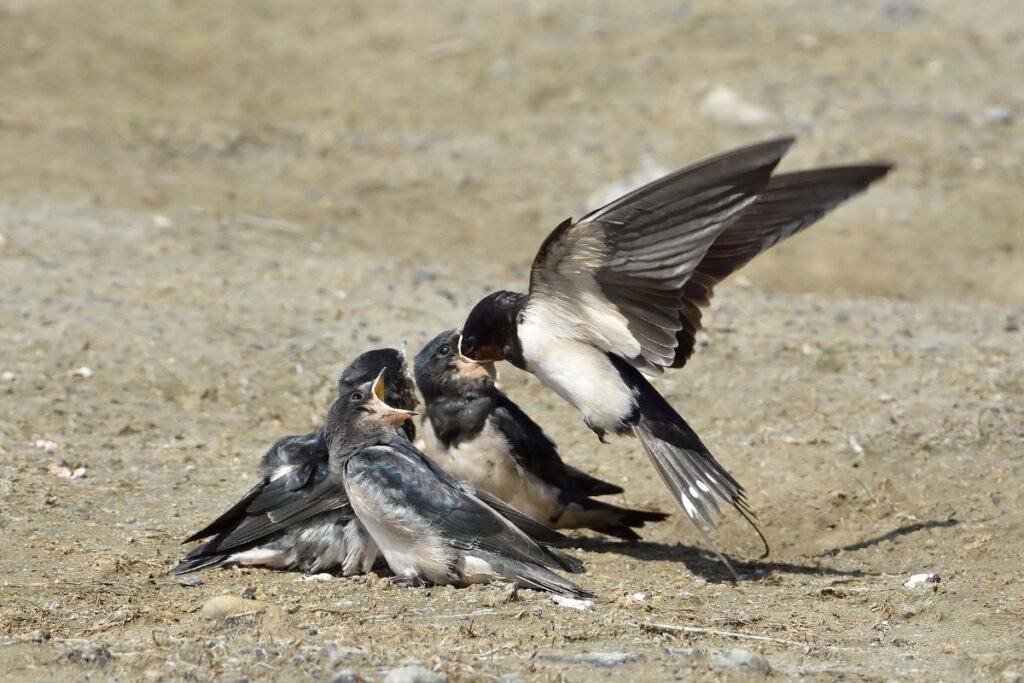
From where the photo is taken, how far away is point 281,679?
374 centimetres

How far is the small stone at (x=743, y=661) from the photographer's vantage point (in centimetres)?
385

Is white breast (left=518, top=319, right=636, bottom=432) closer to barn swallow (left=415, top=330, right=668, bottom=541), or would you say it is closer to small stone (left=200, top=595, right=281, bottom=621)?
barn swallow (left=415, top=330, right=668, bottom=541)

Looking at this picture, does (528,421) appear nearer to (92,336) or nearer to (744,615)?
(744,615)

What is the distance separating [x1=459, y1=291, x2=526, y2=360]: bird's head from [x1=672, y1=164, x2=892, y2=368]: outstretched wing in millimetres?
597

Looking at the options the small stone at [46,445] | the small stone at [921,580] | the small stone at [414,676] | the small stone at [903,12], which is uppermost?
the small stone at [414,676]

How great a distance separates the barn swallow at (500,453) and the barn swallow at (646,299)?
16cm

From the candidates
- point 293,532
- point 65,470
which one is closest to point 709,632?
point 293,532

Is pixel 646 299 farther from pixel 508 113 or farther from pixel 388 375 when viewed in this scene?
pixel 508 113

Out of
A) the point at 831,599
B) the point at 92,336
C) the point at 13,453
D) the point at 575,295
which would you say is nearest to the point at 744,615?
the point at 831,599

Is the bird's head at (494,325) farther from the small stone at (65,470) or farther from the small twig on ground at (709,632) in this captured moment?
the small stone at (65,470)

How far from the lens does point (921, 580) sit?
502 centimetres

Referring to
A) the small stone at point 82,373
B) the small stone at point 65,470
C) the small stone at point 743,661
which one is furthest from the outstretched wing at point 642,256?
the small stone at point 82,373

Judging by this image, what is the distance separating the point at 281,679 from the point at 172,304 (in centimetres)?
429

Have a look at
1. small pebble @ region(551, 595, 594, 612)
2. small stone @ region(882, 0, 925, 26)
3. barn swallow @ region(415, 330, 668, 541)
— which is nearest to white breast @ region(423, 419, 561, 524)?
barn swallow @ region(415, 330, 668, 541)
